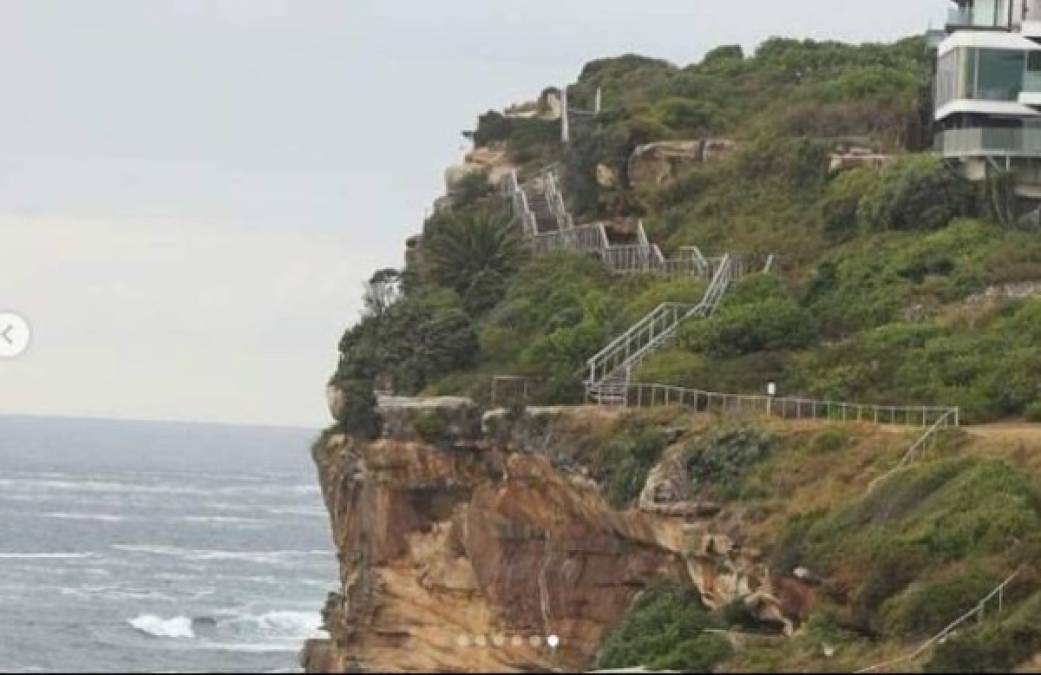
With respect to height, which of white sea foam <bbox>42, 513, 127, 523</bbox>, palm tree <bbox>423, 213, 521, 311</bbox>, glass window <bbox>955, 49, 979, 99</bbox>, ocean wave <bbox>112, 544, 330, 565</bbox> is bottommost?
white sea foam <bbox>42, 513, 127, 523</bbox>

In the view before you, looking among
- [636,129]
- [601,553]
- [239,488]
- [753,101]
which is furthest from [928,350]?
[239,488]

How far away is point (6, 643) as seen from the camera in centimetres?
7931

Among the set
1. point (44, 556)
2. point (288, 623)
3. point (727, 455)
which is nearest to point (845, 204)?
point (727, 455)

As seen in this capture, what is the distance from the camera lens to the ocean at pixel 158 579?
76.0 meters

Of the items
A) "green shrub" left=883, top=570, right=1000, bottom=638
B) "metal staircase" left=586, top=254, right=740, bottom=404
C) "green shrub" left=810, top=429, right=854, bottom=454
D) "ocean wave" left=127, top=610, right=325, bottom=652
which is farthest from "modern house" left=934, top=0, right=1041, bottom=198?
"green shrub" left=883, top=570, right=1000, bottom=638

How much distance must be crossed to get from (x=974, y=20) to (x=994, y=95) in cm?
424

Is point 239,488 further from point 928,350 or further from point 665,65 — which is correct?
point 928,350

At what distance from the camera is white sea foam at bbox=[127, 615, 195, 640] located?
263ft

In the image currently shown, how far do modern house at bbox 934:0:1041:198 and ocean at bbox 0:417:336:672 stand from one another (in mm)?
19064

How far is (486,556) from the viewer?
5025 centimetres

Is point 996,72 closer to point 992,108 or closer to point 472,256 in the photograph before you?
point 992,108

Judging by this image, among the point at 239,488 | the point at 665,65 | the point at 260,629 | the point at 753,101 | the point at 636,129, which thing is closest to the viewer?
the point at 636,129

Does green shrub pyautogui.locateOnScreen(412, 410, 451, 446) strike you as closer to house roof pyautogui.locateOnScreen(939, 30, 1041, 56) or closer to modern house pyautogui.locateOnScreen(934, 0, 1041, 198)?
modern house pyautogui.locateOnScreen(934, 0, 1041, 198)

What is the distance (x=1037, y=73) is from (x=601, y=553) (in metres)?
19.2
